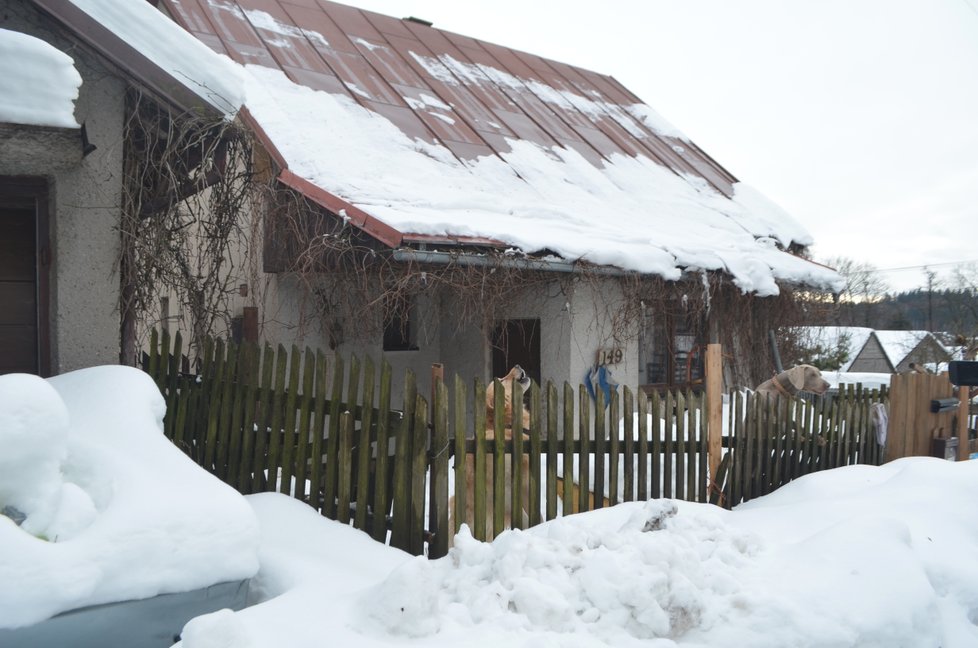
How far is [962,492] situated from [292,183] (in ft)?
19.6

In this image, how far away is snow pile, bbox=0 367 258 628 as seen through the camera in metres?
2.31

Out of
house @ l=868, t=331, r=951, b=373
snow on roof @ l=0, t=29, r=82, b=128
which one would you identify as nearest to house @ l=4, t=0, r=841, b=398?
snow on roof @ l=0, t=29, r=82, b=128

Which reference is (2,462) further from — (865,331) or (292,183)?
(865,331)

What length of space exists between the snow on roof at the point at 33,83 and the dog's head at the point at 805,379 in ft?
21.0

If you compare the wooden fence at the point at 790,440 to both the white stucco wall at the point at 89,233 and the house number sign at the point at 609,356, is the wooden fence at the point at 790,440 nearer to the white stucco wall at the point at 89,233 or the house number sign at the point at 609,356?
the house number sign at the point at 609,356

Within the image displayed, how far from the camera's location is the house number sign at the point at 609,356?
8031mm

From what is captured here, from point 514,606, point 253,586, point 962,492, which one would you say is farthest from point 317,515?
point 962,492

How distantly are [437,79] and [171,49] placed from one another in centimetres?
703

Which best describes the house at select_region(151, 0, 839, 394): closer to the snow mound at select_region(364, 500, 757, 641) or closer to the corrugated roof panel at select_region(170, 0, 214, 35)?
the corrugated roof panel at select_region(170, 0, 214, 35)

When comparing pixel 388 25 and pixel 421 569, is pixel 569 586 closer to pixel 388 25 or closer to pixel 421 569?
pixel 421 569

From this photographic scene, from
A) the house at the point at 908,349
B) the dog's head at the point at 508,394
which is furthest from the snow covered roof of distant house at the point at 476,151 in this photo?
the house at the point at 908,349

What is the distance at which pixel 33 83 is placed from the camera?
3.30 metres

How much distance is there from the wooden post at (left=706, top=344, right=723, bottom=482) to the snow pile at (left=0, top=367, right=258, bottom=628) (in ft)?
11.2

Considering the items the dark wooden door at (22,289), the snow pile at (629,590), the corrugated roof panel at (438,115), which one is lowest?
the snow pile at (629,590)
